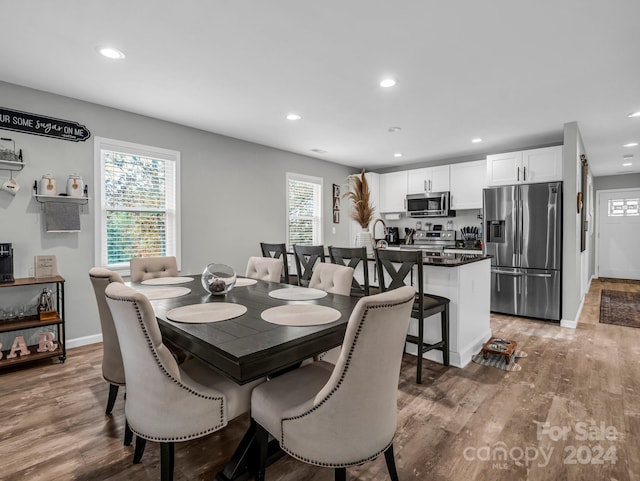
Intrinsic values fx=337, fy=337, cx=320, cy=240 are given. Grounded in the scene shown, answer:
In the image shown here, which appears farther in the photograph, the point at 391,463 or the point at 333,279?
the point at 333,279

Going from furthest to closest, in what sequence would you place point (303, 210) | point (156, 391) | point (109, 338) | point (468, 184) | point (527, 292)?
point (303, 210)
point (468, 184)
point (527, 292)
point (109, 338)
point (156, 391)

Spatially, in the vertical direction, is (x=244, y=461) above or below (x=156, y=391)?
below

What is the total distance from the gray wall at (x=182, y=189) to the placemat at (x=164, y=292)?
152 centimetres

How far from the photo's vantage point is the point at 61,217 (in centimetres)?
317

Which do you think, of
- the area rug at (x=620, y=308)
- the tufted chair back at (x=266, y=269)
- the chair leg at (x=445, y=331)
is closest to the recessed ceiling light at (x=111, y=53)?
the tufted chair back at (x=266, y=269)

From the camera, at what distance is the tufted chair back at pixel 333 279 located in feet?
7.76

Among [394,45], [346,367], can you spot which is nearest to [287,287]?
[346,367]

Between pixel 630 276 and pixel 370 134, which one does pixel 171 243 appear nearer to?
pixel 370 134

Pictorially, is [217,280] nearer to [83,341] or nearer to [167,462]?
[167,462]

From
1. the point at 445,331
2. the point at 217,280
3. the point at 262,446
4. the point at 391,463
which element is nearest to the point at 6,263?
the point at 217,280

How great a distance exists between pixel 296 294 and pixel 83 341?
8.54 feet

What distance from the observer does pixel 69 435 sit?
1.95m

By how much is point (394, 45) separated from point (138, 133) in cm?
287

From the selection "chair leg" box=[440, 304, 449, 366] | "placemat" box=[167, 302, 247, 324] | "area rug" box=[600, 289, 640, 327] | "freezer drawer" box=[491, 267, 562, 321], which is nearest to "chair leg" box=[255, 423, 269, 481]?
"placemat" box=[167, 302, 247, 324]
